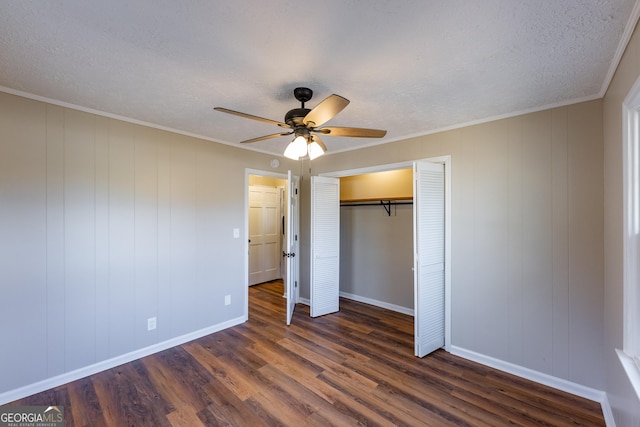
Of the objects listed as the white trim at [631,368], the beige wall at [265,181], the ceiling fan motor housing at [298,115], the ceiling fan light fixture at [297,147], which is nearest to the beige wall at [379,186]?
the beige wall at [265,181]

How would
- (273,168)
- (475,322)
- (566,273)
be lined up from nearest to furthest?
(566,273)
(475,322)
(273,168)

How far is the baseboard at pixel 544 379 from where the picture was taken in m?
2.03

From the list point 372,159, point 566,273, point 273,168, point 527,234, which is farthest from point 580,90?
point 273,168

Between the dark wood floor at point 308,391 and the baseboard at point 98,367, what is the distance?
7 centimetres

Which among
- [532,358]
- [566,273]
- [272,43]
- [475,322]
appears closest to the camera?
[272,43]

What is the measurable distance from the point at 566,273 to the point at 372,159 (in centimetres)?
221

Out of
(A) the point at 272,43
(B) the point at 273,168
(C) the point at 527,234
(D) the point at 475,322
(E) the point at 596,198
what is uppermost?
(A) the point at 272,43

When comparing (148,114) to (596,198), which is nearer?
(596,198)

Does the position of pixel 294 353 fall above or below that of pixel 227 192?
below

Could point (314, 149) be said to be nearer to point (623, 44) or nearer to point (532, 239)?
point (623, 44)

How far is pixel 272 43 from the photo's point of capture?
4.89 feet

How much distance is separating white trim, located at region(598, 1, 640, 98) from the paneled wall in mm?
3410

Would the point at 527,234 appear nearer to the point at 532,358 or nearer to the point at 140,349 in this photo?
the point at 532,358

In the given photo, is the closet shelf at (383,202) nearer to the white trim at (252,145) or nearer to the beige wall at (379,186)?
the beige wall at (379,186)
